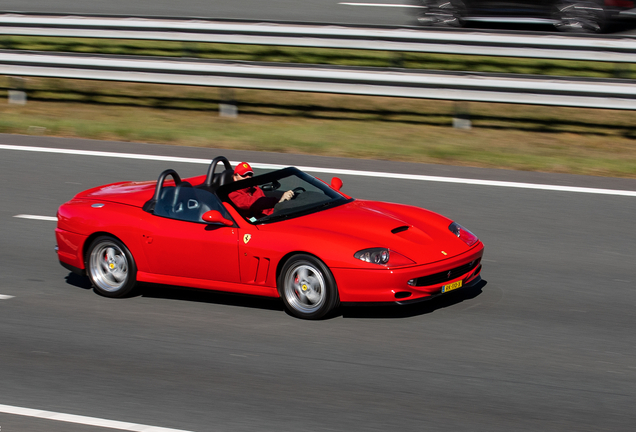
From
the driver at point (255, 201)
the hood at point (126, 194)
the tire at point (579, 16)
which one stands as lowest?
the hood at point (126, 194)

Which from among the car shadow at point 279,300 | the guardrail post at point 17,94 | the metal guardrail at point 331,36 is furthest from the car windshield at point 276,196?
the guardrail post at point 17,94

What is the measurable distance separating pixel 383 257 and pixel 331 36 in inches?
347

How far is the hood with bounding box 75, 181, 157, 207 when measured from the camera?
849 centimetres

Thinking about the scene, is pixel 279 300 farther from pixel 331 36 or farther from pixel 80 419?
pixel 331 36

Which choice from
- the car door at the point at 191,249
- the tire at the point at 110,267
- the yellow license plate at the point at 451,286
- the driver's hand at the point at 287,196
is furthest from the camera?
the tire at the point at 110,267

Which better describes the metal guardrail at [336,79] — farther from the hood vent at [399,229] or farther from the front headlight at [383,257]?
the front headlight at [383,257]

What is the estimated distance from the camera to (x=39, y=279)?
8.90 meters

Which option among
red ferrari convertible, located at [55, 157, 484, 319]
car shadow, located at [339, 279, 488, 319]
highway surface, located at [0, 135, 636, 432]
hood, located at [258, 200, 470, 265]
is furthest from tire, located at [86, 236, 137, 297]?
car shadow, located at [339, 279, 488, 319]

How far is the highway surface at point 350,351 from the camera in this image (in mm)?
5719

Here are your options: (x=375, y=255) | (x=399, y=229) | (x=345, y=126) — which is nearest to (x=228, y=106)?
(x=345, y=126)

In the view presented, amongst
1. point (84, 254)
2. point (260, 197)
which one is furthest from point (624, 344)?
point (84, 254)

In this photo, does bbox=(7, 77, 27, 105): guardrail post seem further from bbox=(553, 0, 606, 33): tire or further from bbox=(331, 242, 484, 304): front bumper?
bbox=(331, 242, 484, 304): front bumper

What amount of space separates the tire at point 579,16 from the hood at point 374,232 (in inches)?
363

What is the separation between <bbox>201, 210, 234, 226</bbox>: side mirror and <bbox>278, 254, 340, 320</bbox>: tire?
714mm
